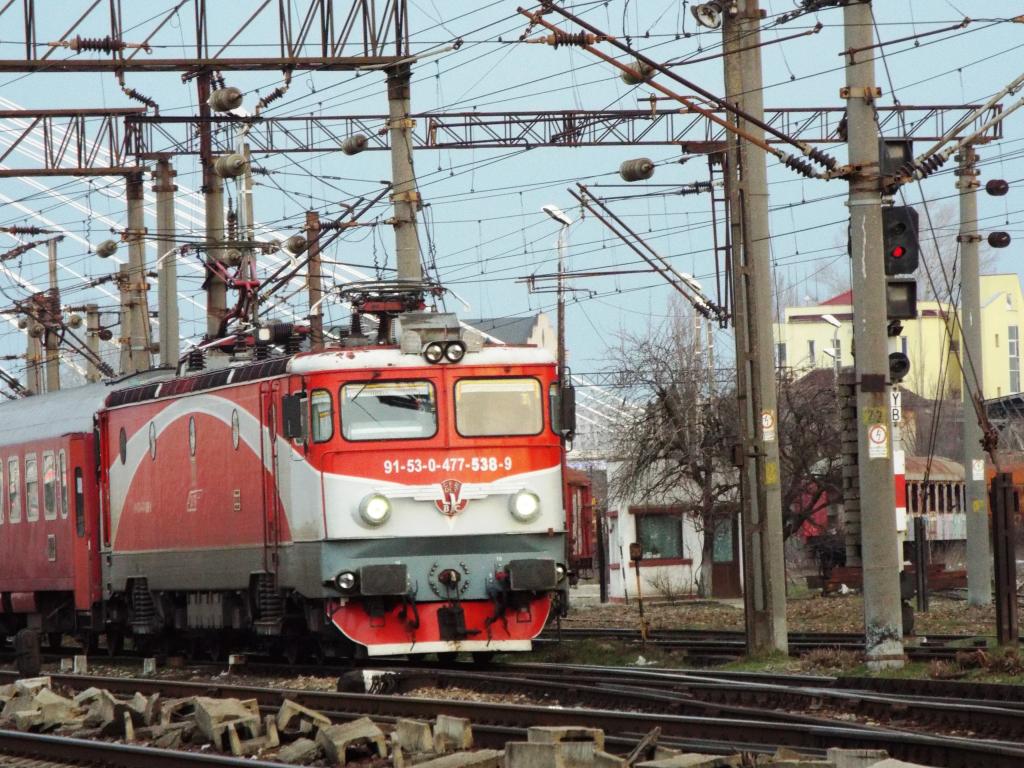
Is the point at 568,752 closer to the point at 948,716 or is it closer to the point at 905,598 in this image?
the point at 948,716

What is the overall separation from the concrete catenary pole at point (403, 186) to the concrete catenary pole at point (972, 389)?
1034cm

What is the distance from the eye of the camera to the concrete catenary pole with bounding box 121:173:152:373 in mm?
36469

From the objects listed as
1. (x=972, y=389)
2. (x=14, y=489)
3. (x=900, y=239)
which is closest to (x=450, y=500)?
(x=900, y=239)

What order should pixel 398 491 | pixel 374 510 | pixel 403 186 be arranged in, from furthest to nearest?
pixel 403 186, pixel 398 491, pixel 374 510

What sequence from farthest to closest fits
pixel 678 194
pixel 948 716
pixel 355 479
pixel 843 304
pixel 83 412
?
1. pixel 843 304
2. pixel 678 194
3. pixel 83 412
4. pixel 355 479
5. pixel 948 716

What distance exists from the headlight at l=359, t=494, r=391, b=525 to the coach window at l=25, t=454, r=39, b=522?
9.69m

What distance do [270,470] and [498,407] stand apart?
265 centimetres

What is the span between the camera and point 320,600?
19469 millimetres


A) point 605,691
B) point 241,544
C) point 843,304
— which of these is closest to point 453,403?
point 241,544

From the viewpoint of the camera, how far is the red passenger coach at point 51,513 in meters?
25.8

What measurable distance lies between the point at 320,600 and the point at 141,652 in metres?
8.05

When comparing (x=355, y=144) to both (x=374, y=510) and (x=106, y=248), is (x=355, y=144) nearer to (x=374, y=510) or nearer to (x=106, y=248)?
(x=374, y=510)

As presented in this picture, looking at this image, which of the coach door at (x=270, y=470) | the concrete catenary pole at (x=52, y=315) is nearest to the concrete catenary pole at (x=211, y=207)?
the coach door at (x=270, y=470)

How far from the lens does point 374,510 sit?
19.2 meters
